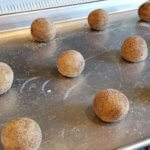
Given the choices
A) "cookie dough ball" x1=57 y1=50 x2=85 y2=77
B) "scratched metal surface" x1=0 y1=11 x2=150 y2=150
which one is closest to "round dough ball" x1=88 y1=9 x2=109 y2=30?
"scratched metal surface" x1=0 y1=11 x2=150 y2=150

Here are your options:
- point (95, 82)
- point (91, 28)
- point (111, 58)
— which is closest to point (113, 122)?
point (95, 82)

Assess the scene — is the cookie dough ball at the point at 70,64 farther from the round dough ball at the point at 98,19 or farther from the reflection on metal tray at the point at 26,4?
the reflection on metal tray at the point at 26,4

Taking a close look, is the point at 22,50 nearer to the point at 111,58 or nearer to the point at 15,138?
the point at 111,58

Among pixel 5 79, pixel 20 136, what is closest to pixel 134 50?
pixel 5 79

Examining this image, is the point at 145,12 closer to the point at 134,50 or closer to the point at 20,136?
the point at 134,50

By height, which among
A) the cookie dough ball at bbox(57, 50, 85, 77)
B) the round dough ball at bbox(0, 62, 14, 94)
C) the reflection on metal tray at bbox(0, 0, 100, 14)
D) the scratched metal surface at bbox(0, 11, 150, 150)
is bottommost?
the scratched metal surface at bbox(0, 11, 150, 150)

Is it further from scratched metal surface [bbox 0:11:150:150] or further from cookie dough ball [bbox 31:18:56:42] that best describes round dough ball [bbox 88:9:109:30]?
cookie dough ball [bbox 31:18:56:42]

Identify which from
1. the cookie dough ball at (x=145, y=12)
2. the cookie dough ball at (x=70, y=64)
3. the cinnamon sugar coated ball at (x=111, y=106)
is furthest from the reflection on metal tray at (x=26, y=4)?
the cinnamon sugar coated ball at (x=111, y=106)

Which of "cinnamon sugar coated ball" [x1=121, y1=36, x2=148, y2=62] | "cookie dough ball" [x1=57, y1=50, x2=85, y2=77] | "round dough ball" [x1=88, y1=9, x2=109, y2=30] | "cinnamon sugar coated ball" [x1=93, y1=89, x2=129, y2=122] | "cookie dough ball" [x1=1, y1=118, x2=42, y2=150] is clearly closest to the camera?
"cookie dough ball" [x1=1, y1=118, x2=42, y2=150]
